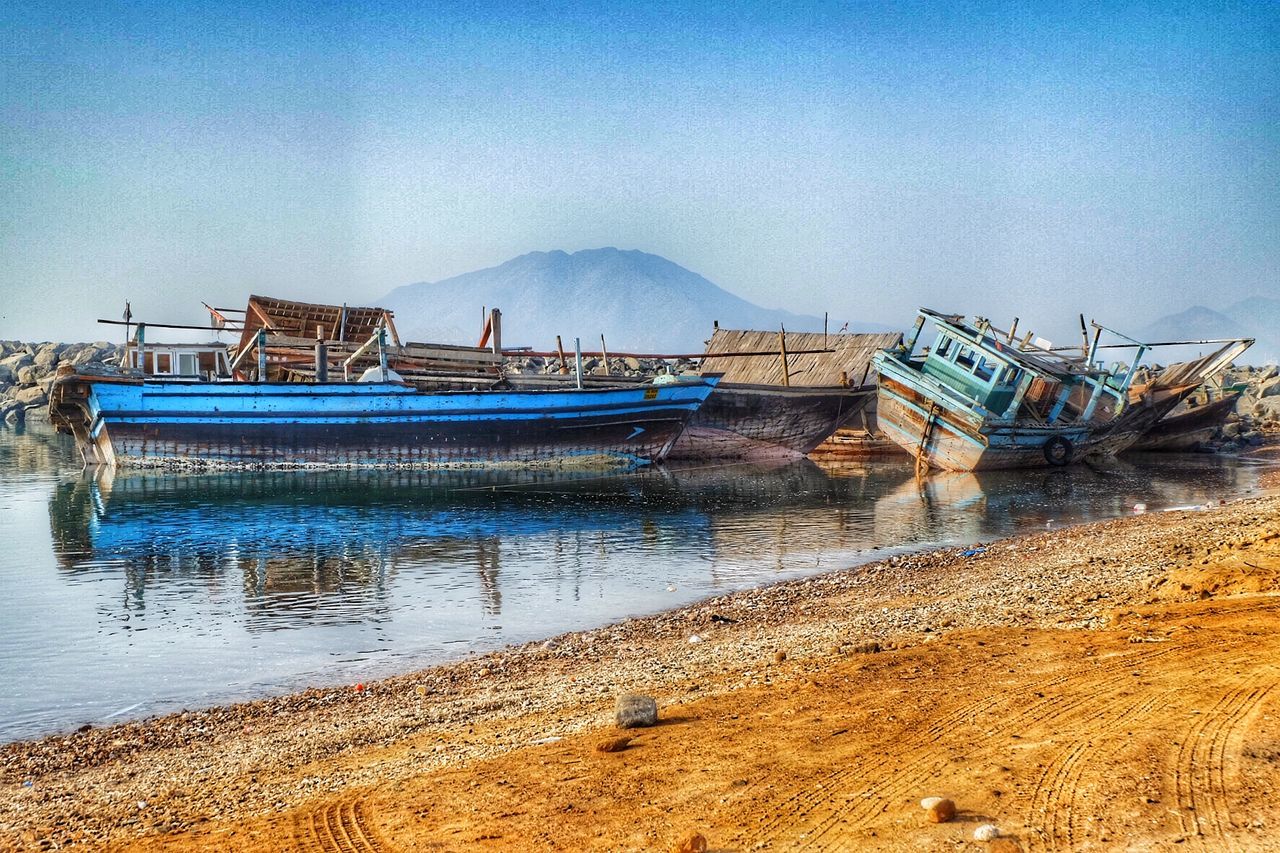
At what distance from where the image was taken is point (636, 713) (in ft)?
21.5

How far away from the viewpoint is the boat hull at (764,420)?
34594 mm

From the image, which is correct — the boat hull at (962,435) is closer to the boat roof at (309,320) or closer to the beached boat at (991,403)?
the beached boat at (991,403)

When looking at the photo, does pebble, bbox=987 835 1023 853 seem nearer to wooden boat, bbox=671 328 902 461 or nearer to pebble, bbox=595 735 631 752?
pebble, bbox=595 735 631 752

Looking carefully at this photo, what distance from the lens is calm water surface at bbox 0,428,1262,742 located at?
10.9m

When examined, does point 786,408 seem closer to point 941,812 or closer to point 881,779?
point 881,779

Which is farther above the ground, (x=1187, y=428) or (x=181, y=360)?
(x=181, y=360)

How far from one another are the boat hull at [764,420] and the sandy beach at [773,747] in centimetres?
2446

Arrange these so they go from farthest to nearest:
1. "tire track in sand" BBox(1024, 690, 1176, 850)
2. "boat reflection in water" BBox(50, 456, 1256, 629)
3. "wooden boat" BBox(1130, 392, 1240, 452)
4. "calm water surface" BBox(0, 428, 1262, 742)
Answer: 1. "wooden boat" BBox(1130, 392, 1240, 452)
2. "boat reflection in water" BBox(50, 456, 1256, 629)
3. "calm water surface" BBox(0, 428, 1262, 742)
4. "tire track in sand" BBox(1024, 690, 1176, 850)

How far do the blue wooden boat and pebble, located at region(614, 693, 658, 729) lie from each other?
25154mm

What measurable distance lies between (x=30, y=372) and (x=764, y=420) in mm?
59712

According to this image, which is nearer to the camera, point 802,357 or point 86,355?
point 802,357

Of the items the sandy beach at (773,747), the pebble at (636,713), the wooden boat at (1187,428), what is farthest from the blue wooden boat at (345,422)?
the pebble at (636,713)

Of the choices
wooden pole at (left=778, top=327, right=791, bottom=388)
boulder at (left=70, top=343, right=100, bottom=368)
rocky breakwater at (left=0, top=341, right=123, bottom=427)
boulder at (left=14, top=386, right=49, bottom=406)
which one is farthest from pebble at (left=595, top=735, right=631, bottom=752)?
boulder at (left=70, top=343, right=100, bottom=368)

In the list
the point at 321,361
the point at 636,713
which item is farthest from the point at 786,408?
the point at 636,713
